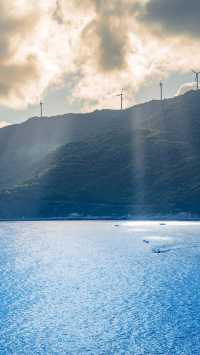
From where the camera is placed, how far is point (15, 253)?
146625mm

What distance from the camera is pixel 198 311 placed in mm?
69188

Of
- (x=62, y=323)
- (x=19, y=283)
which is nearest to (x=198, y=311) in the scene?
(x=62, y=323)

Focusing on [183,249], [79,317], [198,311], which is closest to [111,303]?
[79,317]

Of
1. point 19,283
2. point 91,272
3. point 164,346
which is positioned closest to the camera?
point 164,346

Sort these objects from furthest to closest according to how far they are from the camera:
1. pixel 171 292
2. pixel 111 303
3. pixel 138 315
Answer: pixel 171 292 → pixel 111 303 → pixel 138 315

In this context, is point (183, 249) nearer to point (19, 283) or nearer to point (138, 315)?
point (19, 283)

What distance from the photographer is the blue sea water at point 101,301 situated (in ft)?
182

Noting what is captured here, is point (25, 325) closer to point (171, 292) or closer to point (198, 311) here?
point (198, 311)

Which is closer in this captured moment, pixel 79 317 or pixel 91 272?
pixel 79 317

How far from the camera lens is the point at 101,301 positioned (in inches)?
3100

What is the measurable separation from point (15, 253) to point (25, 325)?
84.9m

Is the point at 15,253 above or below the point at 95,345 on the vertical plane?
below

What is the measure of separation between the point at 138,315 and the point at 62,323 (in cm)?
1143

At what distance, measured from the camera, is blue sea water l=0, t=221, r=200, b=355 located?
55.4 metres
